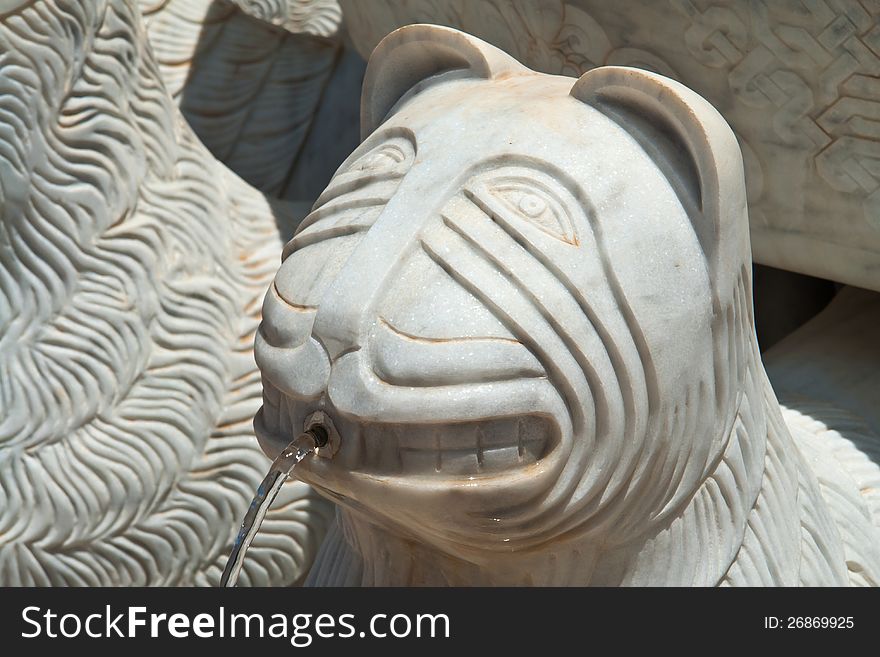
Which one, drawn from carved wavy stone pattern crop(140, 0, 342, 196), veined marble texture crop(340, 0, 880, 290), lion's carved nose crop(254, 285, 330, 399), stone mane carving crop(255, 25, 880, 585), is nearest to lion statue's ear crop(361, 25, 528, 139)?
stone mane carving crop(255, 25, 880, 585)

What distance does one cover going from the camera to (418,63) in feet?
4.05

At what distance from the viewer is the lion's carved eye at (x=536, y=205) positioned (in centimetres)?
101

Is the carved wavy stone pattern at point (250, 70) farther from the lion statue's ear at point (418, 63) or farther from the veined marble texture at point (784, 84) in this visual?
the lion statue's ear at point (418, 63)

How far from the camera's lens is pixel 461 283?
99 cm

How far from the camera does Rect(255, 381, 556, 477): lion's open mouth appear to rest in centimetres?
98

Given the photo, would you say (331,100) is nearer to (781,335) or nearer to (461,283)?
(781,335)

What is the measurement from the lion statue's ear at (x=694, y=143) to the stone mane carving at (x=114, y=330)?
0.95m

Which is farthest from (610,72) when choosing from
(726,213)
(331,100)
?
(331,100)

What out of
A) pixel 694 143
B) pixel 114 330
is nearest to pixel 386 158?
pixel 694 143

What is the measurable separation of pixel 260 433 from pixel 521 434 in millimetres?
237

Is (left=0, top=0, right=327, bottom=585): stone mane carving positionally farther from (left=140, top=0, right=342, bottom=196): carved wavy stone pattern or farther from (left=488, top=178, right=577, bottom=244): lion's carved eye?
(left=488, top=178, right=577, bottom=244): lion's carved eye

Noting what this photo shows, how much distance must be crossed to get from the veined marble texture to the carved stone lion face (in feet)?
1.75

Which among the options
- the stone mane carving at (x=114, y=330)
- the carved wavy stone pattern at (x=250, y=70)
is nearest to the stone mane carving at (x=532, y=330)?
the stone mane carving at (x=114, y=330)

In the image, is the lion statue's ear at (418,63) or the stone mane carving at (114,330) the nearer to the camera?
the lion statue's ear at (418,63)
